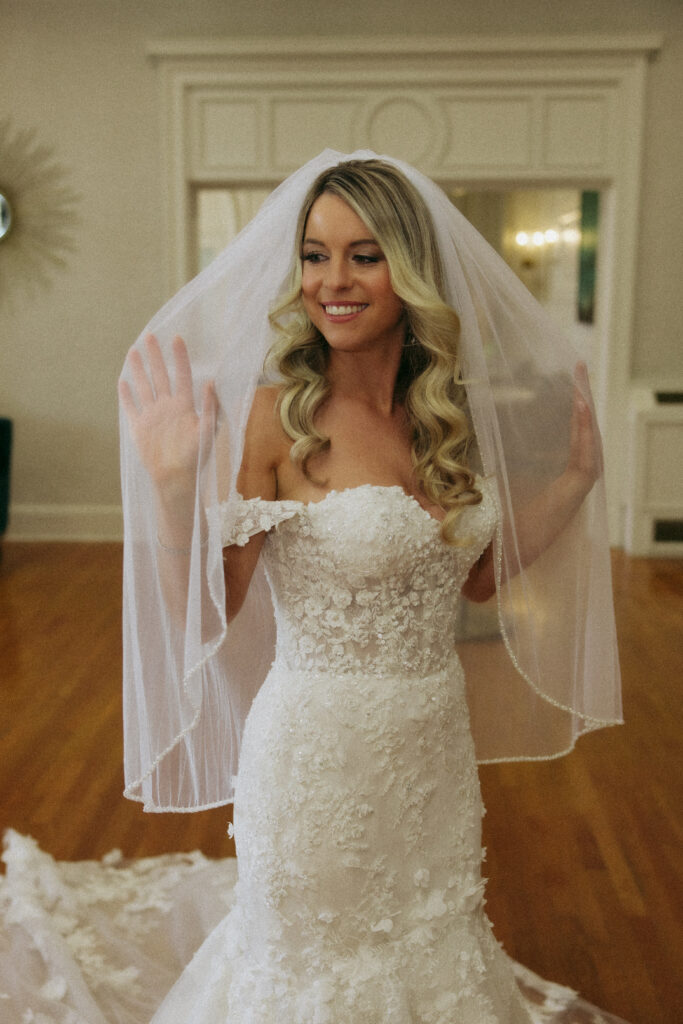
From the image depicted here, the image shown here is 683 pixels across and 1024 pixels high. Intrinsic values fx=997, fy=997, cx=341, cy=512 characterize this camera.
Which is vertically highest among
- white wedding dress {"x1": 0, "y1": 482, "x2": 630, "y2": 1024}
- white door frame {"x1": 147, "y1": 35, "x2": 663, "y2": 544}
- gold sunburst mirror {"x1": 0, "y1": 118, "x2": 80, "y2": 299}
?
white door frame {"x1": 147, "y1": 35, "x2": 663, "y2": 544}

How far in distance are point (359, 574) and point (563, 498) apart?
47cm

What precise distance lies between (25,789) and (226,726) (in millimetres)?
1919

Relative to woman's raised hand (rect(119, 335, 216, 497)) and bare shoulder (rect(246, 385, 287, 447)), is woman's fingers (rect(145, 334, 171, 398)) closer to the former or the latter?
woman's raised hand (rect(119, 335, 216, 497))

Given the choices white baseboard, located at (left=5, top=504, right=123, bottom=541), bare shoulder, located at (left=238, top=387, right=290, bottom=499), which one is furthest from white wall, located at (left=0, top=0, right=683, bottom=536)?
bare shoulder, located at (left=238, top=387, right=290, bottom=499)

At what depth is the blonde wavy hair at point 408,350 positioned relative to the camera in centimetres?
153

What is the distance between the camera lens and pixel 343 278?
1.52m

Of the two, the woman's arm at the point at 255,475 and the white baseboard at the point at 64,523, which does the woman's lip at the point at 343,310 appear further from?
the white baseboard at the point at 64,523

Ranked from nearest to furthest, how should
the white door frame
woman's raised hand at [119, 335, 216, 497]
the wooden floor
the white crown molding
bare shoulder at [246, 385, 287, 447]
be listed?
woman's raised hand at [119, 335, 216, 497], bare shoulder at [246, 385, 287, 447], the wooden floor, the white crown molding, the white door frame

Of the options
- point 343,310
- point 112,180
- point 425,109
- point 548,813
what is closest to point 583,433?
point 343,310

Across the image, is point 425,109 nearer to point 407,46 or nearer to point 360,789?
point 407,46

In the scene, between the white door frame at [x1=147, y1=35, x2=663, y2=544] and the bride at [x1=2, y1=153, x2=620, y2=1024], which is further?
the white door frame at [x1=147, y1=35, x2=663, y2=544]

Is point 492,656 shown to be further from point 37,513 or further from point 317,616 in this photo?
point 37,513

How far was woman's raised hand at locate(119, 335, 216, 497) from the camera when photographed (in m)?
1.45

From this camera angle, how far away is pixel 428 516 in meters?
1.56
